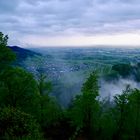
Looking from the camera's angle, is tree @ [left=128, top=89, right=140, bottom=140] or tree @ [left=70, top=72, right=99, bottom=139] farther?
tree @ [left=70, top=72, right=99, bottom=139]

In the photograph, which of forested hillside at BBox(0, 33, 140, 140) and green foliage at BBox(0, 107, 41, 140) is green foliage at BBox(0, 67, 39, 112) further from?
green foliage at BBox(0, 107, 41, 140)

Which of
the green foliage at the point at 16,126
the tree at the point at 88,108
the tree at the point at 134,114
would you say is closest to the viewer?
the green foliage at the point at 16,126

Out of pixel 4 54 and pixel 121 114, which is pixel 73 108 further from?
pixel 4 54

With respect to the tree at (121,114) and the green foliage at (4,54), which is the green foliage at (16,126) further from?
→ the tree at (121,114)

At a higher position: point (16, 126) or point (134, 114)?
point (16, 126)

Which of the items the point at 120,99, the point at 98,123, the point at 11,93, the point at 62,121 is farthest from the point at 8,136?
the point at 62,121

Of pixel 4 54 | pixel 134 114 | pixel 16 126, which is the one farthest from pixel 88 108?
pixel 16 126

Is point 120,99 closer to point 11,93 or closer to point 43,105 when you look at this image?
point 43,105

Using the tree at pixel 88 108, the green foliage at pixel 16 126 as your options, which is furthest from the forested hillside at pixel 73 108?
the green foliage at pixel 16 126

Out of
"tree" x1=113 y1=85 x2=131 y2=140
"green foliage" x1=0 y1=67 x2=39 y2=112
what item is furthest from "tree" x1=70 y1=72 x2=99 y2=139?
"green foliage" x1=0 y1=67 x2=39 y2=112
